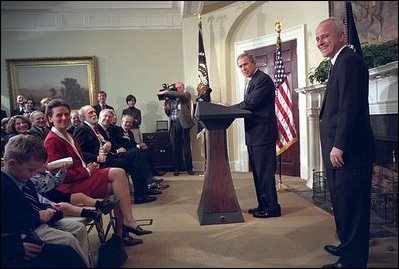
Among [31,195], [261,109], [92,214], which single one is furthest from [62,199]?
[261,109]

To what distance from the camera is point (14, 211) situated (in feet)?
4.08

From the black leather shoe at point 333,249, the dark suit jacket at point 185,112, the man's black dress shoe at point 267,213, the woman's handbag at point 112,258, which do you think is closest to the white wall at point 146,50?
the dark suit jacket at point 185,112

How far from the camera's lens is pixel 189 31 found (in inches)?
100

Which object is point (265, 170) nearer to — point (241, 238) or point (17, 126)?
point (241, 238)

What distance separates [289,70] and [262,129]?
2159 millimetres

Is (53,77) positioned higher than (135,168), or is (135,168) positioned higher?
(53,77)

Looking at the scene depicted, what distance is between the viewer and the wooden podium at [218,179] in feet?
8.43

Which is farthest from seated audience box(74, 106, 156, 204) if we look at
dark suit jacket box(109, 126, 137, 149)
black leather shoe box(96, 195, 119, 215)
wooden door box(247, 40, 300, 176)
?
wooden door box(247, 40, 300, 176)

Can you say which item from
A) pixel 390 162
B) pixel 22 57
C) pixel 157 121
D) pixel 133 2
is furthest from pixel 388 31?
pixel 22 57

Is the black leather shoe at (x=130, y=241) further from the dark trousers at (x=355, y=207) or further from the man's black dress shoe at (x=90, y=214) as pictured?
the dark trousers at (x=355, y=207)

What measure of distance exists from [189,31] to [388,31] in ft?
5.16

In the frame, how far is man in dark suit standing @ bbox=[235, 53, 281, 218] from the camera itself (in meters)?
2.77

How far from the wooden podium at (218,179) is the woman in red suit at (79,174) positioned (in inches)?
22.1

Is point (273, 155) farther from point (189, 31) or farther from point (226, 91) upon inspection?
point (226, 91)
